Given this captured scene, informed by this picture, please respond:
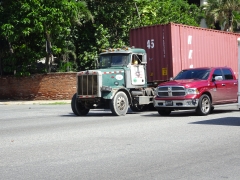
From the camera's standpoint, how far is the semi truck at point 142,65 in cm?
1948

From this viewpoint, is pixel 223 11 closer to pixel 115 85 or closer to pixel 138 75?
pixel 138 75

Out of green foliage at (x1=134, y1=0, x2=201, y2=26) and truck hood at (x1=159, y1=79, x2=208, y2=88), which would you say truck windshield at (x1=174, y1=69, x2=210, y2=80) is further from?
green foliage at (x1=134, y1=0, x2=201, y2=26)

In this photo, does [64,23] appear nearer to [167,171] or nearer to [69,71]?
[69,71]

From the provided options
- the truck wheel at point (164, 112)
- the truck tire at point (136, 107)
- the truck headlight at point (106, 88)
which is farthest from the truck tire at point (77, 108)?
the truck wheel at point (164, 112)

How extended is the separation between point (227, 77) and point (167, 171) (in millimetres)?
12521

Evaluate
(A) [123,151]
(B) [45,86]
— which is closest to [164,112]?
(A) [123,151]

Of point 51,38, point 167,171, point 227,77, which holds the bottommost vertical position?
point 167,171

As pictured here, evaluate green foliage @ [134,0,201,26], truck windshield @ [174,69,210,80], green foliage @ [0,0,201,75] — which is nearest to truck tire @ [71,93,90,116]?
truck windshield @ [174,69,210,80]

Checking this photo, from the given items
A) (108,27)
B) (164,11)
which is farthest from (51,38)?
(164,11)

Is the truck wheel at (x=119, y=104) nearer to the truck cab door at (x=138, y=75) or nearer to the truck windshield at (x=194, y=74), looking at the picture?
the truck cab door at (x=138, y=75)

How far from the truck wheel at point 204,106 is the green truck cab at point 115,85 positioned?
2.87 metres

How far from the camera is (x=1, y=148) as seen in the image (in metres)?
11.3

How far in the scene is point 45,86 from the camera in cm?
3500

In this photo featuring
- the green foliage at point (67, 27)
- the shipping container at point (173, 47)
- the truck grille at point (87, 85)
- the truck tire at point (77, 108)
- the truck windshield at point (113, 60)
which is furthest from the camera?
the green foliage at point (67, 27)
